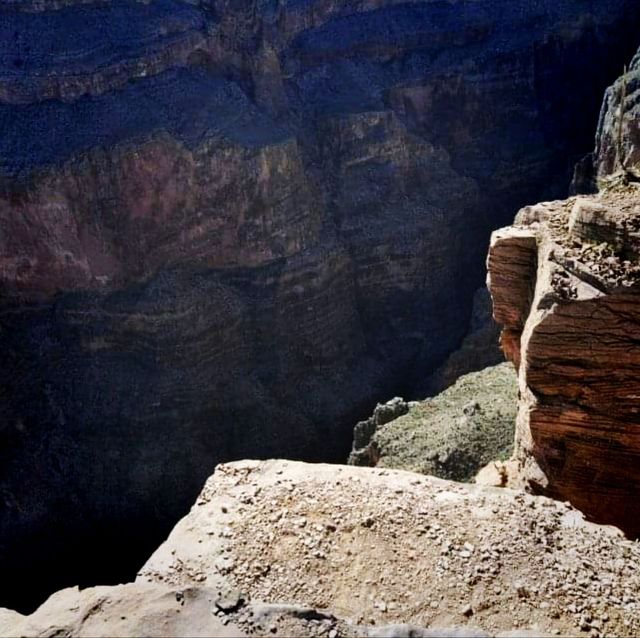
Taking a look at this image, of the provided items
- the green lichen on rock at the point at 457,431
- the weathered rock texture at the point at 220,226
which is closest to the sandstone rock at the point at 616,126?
the weathered rock texture at the point at 220,226

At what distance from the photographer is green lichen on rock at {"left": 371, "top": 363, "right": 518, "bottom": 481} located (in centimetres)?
2281

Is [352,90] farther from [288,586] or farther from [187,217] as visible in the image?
[288,586]

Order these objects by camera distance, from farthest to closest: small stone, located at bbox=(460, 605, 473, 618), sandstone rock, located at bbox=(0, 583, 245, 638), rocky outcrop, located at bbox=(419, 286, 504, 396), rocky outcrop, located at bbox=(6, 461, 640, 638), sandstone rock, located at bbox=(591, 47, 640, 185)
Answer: rocky outcrop, located at bbox=(419, 286, 504, 396) < sandstone rock, located at bbox=(591, 47, 640, 185) < small stone, located at bbox=(460, 605, 473, 618) < rocky outcrop, located at bbox=(6, 461, 640, 638) < sandstone rock, located at bbox=(0, 583, 245, 638)

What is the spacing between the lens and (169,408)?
35.9 metres

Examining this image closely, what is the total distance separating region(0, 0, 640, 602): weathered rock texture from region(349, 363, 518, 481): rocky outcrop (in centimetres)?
930

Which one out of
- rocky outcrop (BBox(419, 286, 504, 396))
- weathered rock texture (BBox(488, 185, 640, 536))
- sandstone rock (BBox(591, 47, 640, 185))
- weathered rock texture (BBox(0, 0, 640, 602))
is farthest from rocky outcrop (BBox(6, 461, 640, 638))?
rocky outcrop (BBox(419, 286, 504, 396))

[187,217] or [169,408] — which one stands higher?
[187,217]

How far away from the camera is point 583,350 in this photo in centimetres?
1384

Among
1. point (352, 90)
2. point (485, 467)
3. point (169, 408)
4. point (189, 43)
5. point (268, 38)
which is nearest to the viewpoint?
point (485, 467)

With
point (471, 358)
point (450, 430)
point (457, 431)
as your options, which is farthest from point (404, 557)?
point (471, 358)

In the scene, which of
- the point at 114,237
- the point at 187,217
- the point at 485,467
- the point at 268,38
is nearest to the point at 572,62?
the point at 268,38

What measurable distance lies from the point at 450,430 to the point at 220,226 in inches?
773

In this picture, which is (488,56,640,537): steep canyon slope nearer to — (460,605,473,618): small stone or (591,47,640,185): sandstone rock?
(460,605,473,618): small stone

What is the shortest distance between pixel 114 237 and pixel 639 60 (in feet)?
95.1
